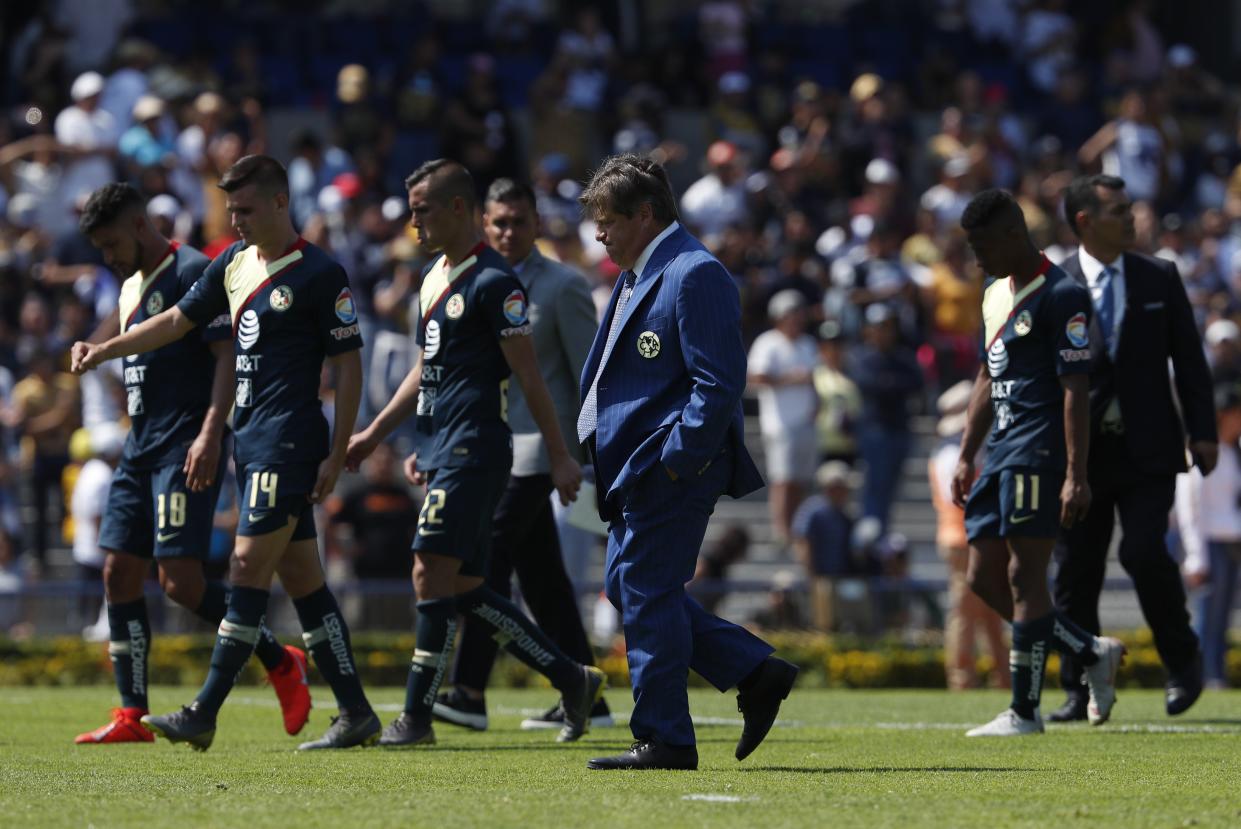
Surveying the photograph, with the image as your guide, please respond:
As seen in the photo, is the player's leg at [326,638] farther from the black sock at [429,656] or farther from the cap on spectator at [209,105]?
the cap on spectator at [209,105]

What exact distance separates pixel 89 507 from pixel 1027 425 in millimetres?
10550

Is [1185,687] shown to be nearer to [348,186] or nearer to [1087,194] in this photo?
[1087,194]

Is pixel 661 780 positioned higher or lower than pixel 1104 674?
lower

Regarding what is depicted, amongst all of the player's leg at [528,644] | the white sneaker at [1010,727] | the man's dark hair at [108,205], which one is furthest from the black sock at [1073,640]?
the man's dark hair at [108,205]

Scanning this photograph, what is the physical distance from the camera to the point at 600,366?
8.02 metres

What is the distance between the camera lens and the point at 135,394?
977 centimetres

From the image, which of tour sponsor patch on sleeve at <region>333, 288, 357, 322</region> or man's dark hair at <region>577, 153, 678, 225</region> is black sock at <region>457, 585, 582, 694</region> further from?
man's dark hair at <region>577, 153, 678, 225</region>

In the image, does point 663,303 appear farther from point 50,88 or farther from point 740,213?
point 50,88

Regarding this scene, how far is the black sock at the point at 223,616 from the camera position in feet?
31.7

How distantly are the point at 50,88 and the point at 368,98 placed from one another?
3272mm

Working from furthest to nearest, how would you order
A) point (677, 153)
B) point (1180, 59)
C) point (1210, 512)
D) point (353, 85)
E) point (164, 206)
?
point (1180, 59) < point (677, 153) < point (353, 85) < point (164, 206) < point (1210, 512)

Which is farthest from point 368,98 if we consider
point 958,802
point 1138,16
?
point 958,802

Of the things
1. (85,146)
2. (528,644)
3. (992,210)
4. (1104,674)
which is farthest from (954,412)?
(85,146)

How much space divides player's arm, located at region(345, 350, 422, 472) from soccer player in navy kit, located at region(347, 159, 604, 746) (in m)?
0.01
